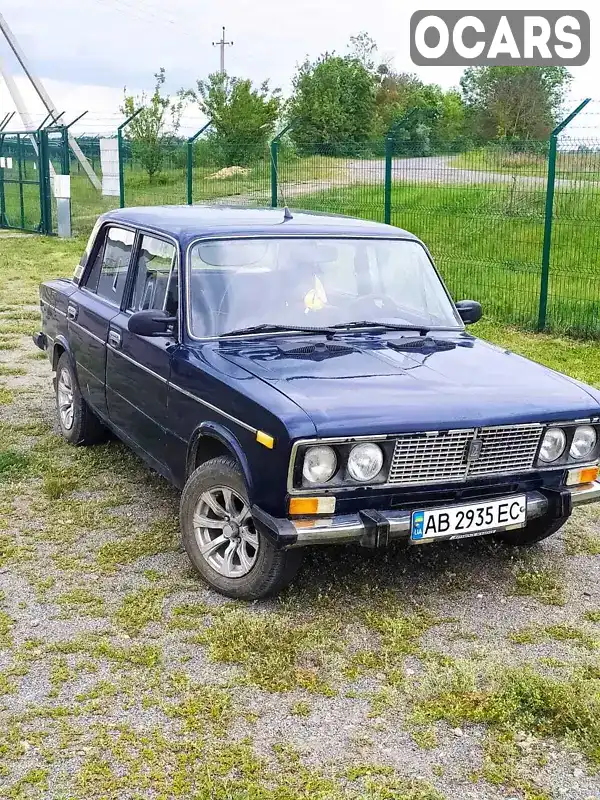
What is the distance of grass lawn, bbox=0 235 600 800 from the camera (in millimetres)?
3115

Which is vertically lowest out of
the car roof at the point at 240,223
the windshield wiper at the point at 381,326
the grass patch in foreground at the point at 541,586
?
the grass patch in foreground at the point at 541,586

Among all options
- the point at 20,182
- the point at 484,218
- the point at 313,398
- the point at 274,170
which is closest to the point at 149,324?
the point at 313,398

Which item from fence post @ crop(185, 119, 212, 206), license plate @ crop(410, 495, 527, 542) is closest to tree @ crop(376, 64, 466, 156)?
fence post @ crop(185, 119, 212, 206)

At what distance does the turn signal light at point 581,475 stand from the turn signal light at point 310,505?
1.31 m

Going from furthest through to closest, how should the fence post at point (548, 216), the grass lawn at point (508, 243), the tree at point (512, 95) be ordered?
1. the tree at point (512, 95)
2. the grass lawn at point (508, 243)
3. the fence post at point (548, 216)

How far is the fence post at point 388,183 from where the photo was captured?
12.7 metres

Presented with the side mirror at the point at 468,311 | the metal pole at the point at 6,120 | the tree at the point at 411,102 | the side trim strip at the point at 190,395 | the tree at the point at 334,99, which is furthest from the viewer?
the tree at the point at 411,102

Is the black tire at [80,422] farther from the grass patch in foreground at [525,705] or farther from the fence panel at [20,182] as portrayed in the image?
the fence panel at [20,182]

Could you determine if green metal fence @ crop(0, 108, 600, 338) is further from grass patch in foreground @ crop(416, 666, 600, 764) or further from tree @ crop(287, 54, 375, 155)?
tree @ crop(287, 54, 375, 155)

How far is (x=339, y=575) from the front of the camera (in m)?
4.62

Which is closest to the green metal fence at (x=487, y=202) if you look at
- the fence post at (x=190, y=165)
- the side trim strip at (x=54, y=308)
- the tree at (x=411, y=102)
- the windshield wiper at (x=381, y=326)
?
the fence post at (x=190, y=165)

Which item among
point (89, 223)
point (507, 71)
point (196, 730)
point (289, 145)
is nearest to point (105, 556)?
point (196, 730)

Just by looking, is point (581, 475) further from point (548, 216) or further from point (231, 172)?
point (231, 172)

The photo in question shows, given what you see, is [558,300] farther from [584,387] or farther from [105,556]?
[105,556]
